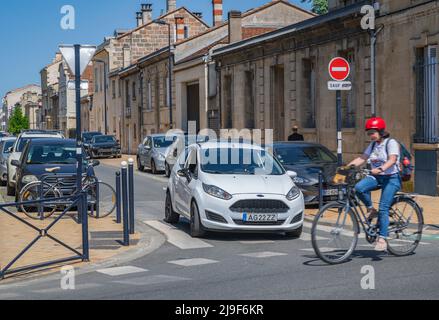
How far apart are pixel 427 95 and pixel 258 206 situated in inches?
373

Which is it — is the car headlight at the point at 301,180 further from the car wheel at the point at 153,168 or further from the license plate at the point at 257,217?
the car wheel at the point at 153,168

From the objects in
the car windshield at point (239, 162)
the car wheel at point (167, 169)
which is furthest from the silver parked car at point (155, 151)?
the car windshield at point (239, 162)

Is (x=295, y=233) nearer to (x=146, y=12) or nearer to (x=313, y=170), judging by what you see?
(x=313, y=170)

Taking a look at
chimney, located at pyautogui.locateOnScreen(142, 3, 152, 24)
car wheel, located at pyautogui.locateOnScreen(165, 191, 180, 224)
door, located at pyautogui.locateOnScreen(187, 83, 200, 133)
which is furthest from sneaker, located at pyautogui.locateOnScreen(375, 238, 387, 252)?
chimney, located at pyautogui.locateOnScreen(142, 3, 152, 24)

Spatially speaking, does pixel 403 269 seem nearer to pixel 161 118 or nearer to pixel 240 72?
pixel 240 72

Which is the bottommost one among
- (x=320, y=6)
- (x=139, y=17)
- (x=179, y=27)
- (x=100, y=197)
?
(x=100, y=197)

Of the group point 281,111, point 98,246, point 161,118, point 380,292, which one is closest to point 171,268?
point 98,246

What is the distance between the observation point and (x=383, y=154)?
9.77m

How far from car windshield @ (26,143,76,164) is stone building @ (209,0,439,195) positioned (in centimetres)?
874

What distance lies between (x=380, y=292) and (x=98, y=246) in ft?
17.3

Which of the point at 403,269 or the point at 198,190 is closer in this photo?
the point at 403,269

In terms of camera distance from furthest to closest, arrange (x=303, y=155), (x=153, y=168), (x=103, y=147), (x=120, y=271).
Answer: (x=103, y=147), (x=153, y=168), (x=303, y=155), (x=120, y=271)

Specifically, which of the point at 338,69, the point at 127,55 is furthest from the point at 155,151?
the point at 127,55
